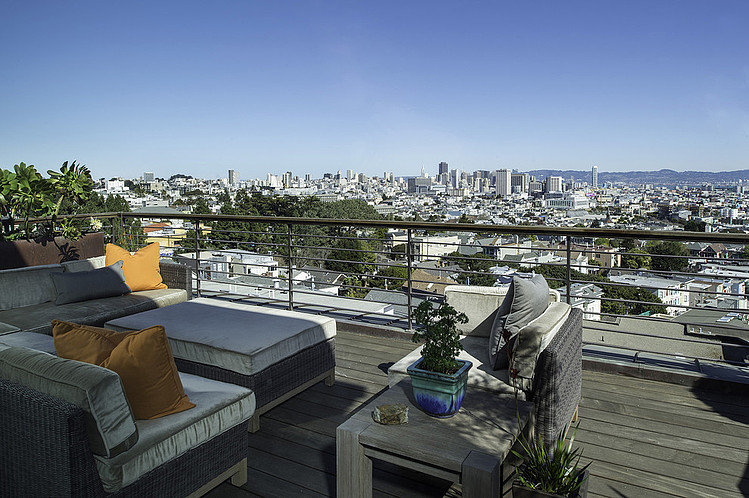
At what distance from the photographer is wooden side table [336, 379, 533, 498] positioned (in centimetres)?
163

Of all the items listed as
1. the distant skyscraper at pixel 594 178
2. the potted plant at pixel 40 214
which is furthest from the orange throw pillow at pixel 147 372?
the distant skyscraper at pixel 594 178

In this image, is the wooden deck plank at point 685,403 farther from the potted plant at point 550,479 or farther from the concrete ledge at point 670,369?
the potted plant at point 550,479

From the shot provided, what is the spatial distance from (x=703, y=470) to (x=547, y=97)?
43615 millimetres

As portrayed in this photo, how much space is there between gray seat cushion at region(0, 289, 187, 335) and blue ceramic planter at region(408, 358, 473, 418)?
2836 millimetres

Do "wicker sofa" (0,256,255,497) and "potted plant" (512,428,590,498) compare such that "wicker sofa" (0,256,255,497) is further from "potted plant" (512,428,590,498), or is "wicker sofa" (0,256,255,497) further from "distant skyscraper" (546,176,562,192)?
"distant skyscraper" (546,176,562,192)

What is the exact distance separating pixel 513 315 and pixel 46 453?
6.43 feet

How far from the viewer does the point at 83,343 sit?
1821 mm

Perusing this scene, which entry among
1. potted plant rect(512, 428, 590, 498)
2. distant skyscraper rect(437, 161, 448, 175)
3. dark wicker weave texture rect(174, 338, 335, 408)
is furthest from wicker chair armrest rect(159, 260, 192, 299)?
distant skyscraper rect(437, 161, 448, 175)

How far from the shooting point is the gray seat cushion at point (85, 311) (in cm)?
353

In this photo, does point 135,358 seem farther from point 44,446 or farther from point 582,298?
point 582,298

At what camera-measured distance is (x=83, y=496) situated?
152 centimetres

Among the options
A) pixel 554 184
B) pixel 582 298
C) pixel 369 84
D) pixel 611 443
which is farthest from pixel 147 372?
pixel 554 184

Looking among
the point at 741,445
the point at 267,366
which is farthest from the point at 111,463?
the point at 741,445

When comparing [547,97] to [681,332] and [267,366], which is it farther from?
[267,366]
